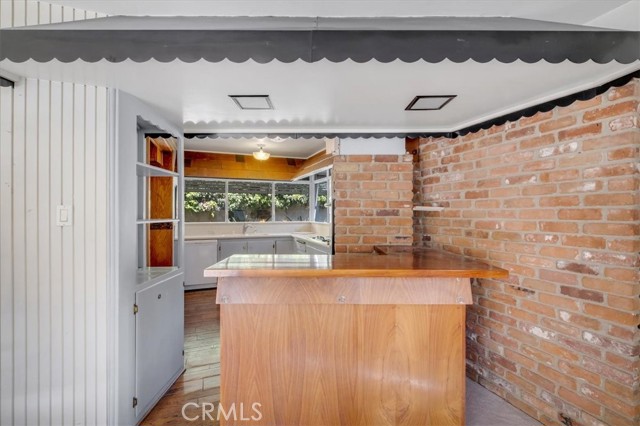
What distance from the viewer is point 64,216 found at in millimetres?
1704

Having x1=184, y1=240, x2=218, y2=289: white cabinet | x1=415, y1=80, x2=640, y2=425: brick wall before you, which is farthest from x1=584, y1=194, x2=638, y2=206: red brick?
x1=184, y1=240, x2=218, y2=289: white cabinet

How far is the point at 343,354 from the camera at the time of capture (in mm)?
1743

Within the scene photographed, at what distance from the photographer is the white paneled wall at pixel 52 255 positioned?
166 cm

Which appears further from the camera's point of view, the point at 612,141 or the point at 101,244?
the point at 101,244

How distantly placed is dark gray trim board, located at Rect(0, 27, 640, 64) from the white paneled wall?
0.48 meters

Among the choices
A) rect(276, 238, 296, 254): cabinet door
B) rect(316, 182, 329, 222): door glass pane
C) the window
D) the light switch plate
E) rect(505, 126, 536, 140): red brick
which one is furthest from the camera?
rect(316, 182, 329, 222): door glass pane

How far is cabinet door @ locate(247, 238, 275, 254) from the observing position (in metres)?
5.21

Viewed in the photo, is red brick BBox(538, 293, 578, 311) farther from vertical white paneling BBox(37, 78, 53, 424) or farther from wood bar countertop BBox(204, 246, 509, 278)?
vertical white paneling BBox(37, 78, 53, 424)

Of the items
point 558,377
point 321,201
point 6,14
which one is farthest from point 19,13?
point 321,201

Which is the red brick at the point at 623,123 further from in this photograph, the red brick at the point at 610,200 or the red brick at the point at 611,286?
the red brick at the point at 611,286

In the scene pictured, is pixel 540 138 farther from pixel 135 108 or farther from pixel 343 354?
pixel 135 108

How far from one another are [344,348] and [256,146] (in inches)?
158

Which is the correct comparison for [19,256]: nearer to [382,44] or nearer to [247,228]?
[382,44]

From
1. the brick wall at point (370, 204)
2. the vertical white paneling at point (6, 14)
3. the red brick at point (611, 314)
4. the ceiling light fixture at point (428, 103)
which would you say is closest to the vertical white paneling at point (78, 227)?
the vertical white paneling at point (6, 14)
